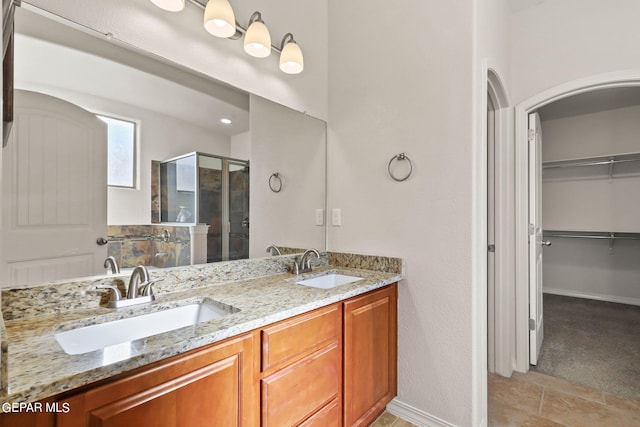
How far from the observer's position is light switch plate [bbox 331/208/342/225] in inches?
86.4

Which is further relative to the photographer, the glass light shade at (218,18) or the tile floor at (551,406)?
the tile floor at (551,406)

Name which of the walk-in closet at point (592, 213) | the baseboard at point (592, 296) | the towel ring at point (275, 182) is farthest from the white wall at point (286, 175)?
the baseboard at point (592, 296)

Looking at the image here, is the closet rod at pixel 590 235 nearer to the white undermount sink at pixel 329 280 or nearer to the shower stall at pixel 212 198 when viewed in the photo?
the white undermount sink at pixel 329 280

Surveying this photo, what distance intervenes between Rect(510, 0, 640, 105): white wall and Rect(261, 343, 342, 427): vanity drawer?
2480 mm

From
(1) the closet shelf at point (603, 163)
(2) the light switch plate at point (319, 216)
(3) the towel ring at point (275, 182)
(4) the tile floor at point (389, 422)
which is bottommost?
(4) the tile floor at point (389, 422)

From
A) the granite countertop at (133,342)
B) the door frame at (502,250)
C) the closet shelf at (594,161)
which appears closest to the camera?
the granite countertop at (133,342)

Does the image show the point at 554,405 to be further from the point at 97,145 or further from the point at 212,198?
the point at 97,145

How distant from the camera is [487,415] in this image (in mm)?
1845

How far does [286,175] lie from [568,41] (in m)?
2.35

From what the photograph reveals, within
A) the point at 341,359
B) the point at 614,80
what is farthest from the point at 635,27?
the point at 341,359

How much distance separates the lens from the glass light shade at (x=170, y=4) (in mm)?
1286

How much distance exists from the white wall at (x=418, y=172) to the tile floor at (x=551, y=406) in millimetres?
434

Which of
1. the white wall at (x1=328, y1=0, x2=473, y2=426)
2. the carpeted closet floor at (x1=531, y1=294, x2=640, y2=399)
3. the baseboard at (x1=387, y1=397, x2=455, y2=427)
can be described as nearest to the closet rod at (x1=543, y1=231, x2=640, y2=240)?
the carpeted closet floor at (x1=531, y1=294, x2=640, y2=399)

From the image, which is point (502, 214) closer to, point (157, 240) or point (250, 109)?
point (250, 109)
